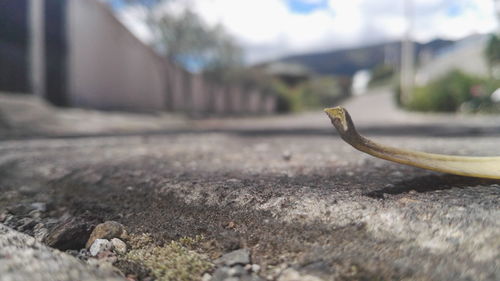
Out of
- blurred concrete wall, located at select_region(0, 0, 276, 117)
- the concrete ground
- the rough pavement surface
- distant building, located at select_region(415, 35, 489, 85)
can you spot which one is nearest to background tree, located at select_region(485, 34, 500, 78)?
the concrete ground

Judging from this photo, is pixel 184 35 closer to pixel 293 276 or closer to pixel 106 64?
pixel 106 64

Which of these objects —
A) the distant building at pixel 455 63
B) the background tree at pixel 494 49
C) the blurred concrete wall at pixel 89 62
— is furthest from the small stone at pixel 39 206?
the distant building at pixel 455 63

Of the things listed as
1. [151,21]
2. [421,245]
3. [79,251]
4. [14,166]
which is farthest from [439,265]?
[151,21]

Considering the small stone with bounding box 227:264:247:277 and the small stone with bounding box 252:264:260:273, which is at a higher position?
the small stone with bounding box 252:264:260:273

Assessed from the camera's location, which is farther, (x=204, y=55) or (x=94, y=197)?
(x=204, y=55)

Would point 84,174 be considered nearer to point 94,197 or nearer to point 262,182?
point 94,197

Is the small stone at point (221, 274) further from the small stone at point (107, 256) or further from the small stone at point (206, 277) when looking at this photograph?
the small stone at point (107, 256)

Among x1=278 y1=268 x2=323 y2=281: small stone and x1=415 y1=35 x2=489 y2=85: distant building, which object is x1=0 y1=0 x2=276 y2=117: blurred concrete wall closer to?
x1=278 y1=268 x2=323 y2=281: small stone
